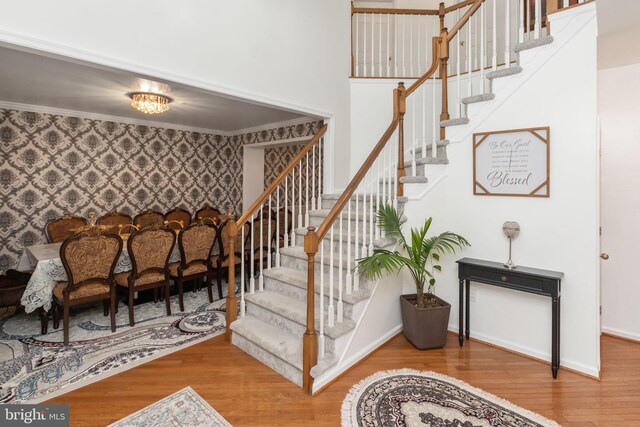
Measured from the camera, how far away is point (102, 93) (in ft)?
13.0

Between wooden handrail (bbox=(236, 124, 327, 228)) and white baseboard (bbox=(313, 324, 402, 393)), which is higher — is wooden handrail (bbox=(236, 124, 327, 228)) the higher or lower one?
the higher one

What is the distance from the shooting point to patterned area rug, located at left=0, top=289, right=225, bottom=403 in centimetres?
241

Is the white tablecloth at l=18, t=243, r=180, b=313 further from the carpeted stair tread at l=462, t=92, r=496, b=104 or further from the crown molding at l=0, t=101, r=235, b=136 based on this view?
the carpeted stair tread at l=462, t=92, r=496, b=104

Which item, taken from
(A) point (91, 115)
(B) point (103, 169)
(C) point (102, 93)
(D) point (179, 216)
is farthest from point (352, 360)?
(A) point (91, 115)

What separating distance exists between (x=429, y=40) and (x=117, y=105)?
4640mm

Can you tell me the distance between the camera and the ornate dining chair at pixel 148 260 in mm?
3426

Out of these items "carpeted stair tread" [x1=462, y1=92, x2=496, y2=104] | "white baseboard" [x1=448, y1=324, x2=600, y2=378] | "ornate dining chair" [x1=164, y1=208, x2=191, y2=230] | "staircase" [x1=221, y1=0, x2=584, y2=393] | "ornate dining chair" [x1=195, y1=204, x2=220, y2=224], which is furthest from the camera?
"ornate dining chair" [x1=195, y1=204, x2=220, y2=224]

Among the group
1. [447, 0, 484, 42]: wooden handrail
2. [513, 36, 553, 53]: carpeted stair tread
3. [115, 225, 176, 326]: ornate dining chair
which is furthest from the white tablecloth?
[513, 36, 553, 53]: carpeted stair tread

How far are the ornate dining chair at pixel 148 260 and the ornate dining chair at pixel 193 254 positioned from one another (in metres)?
0.15

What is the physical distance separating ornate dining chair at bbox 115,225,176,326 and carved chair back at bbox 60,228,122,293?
18 centimetres

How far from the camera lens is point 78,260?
9.94ft

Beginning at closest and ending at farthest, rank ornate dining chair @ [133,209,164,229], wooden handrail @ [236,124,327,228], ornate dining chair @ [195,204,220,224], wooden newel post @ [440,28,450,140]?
wooden handrail @ [236,124,327,228], wooden newel post @ [440,28,450,140], ornate dining chair @ [133,209,164,229], ornate dining chair @ [195,204,220,224]

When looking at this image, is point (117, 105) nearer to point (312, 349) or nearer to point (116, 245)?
point (116, 245)

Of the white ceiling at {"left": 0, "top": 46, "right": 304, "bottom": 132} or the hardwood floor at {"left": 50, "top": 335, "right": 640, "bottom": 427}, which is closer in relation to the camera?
the hardwood floor at {"left": 50, "top": 335, "right": 640, "bottom": 427}
